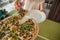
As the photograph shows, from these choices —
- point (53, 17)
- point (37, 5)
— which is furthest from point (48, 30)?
point (37, 5)

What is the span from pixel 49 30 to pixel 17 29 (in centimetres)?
21

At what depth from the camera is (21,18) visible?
77 centimetres

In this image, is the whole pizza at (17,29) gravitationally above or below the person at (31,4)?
below

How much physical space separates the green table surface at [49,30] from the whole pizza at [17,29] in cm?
4

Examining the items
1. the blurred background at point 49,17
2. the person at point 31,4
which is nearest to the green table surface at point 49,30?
the blurred background at point 49,17

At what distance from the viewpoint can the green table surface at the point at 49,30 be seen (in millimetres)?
625

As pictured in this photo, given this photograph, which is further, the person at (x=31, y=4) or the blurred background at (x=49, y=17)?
the person at (x=31, y=4)

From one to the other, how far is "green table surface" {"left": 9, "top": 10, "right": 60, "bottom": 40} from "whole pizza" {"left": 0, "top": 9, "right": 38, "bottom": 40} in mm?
41

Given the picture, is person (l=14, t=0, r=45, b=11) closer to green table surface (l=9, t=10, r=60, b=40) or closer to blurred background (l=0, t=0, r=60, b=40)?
blurred background (l=0, t=0, r=60, b=40)

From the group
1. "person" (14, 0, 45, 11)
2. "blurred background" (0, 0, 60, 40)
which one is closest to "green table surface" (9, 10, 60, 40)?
"blurred background" (0, 0, 60, 40)

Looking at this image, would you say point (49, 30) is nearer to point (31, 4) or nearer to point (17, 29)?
point (17, 29)

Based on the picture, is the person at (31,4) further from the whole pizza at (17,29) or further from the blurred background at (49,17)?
the whole pizza at (17,29)

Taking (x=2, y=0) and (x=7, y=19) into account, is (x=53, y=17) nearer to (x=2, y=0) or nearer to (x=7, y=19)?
(x=7, y=19)

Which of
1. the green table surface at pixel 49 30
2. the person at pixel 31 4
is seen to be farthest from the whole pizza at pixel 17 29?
the person at pixel 31 4
